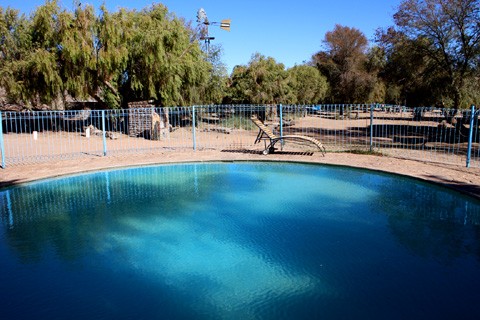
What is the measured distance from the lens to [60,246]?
5.88 meters

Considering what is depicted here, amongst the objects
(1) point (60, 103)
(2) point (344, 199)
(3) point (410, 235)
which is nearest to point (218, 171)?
(2) point (344, 199)

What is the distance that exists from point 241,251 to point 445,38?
15.7 m

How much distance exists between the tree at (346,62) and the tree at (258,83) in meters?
6.88

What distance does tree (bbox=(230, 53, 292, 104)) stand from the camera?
87.9 ft

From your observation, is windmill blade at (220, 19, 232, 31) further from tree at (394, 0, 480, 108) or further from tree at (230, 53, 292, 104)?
tree at (394, 0, 480, 108)

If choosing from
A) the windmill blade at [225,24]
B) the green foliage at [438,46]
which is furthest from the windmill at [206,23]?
the green foliage at [438,46]

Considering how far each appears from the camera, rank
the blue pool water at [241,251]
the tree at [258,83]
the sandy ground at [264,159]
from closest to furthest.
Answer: the blue pool water at [241,251] < the sandy ground at [264,159] < the tree at [258,83]

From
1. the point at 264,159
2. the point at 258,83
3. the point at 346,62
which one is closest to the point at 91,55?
the point at 264,159

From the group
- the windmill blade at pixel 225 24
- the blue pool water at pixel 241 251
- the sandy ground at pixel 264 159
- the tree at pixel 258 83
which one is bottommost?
the blue pool water at pixel 241 251

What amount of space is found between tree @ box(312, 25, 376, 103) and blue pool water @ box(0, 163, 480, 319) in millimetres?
23999

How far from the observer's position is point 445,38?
53.3ft

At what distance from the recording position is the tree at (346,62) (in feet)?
103

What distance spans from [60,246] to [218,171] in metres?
6.07

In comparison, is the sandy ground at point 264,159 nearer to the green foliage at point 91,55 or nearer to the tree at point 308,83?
the green foliage at point 91,55
